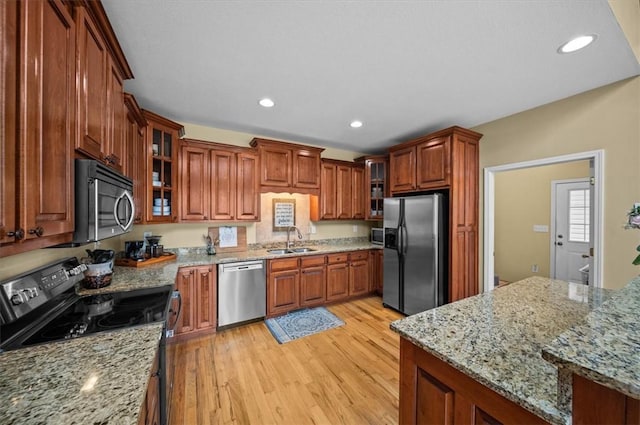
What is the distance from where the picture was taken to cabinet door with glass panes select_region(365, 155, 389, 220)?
13.8 ft

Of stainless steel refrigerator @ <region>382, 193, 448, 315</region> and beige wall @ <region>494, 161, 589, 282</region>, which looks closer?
stainless steel refrigerator @ <region>382, 193, 448, 315</region>

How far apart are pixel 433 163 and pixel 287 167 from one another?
77.5 inches

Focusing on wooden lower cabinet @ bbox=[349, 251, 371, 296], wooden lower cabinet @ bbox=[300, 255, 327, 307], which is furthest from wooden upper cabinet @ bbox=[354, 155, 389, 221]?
wooden lower cabinet @ bbox=[300, 255, 327, 307]

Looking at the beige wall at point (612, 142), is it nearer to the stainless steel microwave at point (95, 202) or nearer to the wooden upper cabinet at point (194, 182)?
the stainless steel microwave at point (95, 202)

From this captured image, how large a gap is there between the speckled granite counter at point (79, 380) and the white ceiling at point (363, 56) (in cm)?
173

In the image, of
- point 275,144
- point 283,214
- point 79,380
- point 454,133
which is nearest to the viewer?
point 79,380

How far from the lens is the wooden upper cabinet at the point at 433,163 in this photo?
297 cm

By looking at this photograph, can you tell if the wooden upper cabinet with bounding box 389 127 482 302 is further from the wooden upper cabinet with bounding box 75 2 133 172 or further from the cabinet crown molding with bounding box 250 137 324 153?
the wooden upper cabinet with bounding box 75 2 133 172

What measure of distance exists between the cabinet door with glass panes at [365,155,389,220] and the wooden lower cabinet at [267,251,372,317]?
2.49ft

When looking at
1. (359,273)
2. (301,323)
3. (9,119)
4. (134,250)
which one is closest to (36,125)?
(9,119)

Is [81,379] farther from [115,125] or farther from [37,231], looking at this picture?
[115,125]

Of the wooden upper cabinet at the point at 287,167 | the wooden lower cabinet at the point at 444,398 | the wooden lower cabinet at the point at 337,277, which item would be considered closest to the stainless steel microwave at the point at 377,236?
the wooden lower cabinet at the point at 337,277

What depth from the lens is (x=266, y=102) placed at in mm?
2514

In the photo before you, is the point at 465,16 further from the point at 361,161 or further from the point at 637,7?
the point at 361,161
